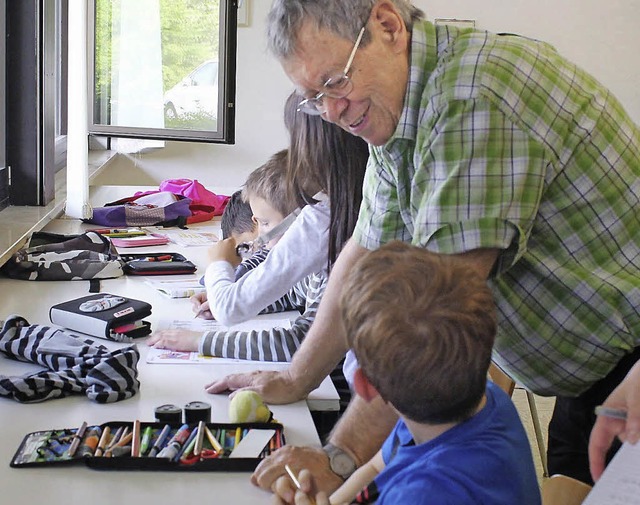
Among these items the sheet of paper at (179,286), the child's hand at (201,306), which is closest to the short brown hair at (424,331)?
the child's hand at (201,306)

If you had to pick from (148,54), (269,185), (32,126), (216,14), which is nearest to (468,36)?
(269,185)

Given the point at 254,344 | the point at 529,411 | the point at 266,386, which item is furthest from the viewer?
the point at 529,411

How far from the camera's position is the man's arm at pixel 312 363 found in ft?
5.43

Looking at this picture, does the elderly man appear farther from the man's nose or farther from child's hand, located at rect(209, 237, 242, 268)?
child's hand, located at rect(209, 237, 242, 268)

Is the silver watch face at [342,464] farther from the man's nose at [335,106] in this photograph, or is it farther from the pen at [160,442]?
the man's nose at [335,106]

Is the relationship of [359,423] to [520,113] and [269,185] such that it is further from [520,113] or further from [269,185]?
[269,185]

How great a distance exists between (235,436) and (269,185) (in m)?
0.99

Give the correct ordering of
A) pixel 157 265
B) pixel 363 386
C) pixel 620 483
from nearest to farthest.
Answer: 1. pixel 620 483
2. pixel 363 386
3. pixel 157 265

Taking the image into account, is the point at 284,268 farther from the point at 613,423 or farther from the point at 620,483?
the point at 620,483

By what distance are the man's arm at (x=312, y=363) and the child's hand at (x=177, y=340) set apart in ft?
0.81

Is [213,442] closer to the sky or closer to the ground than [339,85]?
closer to the ground

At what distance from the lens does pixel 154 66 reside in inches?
195

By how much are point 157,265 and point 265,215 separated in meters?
0.48

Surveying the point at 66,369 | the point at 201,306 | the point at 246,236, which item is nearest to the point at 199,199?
the point at 246,236
